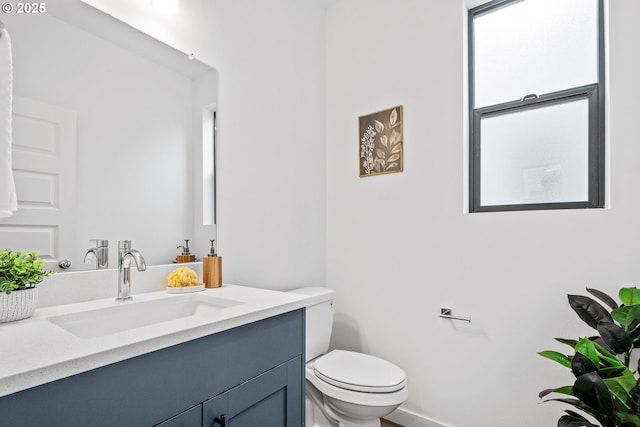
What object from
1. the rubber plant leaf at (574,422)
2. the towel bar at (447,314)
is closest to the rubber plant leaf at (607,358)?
the rubber plant leaf at (574,422)

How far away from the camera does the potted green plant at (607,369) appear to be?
0.99 m


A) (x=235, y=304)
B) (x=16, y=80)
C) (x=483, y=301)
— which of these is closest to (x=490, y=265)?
(x=483, y=301)

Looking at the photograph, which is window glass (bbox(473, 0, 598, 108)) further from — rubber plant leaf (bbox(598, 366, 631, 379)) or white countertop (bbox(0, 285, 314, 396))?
white countertop (bbox(0, 285, 314, 396))

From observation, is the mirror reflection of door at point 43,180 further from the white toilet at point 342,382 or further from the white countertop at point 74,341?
the white toilet at point 342,382

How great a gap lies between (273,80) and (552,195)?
1580mm

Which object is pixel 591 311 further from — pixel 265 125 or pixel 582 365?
pixel 265 125

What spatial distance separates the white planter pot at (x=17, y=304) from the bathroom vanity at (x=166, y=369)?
0.09ft

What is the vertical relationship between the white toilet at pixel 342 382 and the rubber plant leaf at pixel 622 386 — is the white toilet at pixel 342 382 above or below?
below

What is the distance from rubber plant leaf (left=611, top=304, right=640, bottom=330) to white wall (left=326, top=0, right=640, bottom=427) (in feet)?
0.98

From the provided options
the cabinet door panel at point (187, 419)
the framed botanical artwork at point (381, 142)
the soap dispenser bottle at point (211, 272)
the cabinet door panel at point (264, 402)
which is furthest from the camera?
the framed botanical artwork at point (381, 142)

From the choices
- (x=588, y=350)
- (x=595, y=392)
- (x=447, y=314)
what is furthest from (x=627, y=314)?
(x=447, y=314)

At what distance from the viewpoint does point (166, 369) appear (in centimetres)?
79

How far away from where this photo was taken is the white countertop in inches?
23.0

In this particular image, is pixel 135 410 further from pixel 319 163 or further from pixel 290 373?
pixel 319 163
